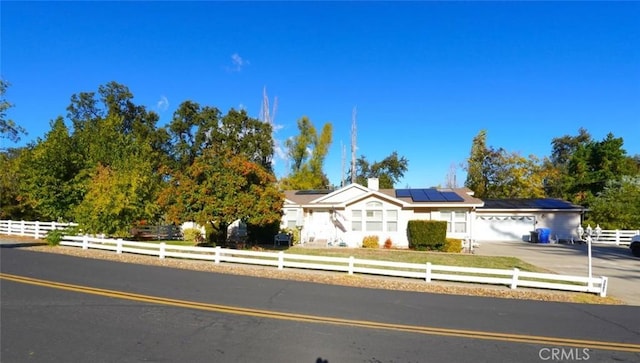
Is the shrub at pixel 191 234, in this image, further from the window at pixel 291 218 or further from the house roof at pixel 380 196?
the house roof at pixel 380 196

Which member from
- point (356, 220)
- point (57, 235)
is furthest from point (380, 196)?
point (57, 235)

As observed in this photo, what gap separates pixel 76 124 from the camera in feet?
144

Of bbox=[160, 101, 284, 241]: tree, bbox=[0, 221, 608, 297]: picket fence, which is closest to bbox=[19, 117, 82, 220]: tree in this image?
bbox=[0, 221, 608, 297]: picket fence

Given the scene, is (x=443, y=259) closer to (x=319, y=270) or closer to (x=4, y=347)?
(x=319, y=270)

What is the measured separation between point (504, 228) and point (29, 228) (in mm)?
37107

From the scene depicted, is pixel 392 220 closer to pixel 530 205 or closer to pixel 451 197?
pixel 451 197

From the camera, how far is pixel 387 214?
23422mm

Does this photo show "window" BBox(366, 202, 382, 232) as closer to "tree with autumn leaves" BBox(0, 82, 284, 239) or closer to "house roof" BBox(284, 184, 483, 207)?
"house roof" BBox(284, 184, 483, 207)

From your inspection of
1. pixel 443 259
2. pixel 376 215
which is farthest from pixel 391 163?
pixel 443 259

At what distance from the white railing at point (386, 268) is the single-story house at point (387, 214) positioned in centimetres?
880

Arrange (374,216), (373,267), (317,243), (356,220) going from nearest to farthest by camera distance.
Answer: (373,267), (374,216), (356,220), (317,243)

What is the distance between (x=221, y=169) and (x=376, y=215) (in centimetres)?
1033

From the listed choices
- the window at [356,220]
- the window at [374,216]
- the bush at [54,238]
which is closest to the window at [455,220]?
the window at [374,216]

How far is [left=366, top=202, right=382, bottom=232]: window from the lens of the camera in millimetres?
23531
